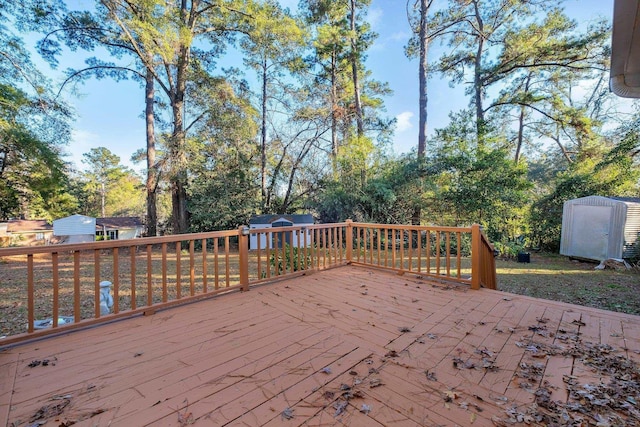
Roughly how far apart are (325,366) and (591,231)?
33.3 ft

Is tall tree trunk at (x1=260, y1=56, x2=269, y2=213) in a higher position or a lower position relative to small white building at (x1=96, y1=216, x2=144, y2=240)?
higher

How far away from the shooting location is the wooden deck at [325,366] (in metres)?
1.42

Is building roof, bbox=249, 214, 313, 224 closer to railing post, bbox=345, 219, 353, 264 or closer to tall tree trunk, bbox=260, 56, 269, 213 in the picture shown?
tall tree trunk, bbox=260, 56, 269, 213

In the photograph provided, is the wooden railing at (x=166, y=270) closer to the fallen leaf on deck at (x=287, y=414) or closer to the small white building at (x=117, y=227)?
the fallen leaf on deck at (x=287, y=414)

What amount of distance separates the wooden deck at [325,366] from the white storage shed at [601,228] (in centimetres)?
708

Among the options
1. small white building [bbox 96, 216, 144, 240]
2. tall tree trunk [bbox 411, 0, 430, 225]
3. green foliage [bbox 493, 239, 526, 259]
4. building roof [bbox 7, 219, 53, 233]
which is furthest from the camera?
small white building [bbox 96, 216, 144, 240]

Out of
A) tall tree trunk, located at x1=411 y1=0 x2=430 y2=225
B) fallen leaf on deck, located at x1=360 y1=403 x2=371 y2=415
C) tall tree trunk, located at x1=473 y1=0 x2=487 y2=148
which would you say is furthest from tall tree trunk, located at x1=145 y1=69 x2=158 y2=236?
tall tree trunk, located at x1=473 y1=0 x2=487 y2=148

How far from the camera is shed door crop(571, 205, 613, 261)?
24.9 ft

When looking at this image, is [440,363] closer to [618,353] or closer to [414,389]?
[414,389]

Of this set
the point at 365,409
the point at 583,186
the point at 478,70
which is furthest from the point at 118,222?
the point at 583,186

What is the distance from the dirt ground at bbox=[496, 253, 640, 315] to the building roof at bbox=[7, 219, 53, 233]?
955 inches

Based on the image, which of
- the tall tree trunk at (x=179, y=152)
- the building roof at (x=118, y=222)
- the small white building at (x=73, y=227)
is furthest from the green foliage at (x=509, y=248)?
the building roof at (x=118, y=222)

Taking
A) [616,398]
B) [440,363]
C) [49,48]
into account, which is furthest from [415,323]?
[49,48]

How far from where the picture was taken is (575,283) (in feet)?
18.2
